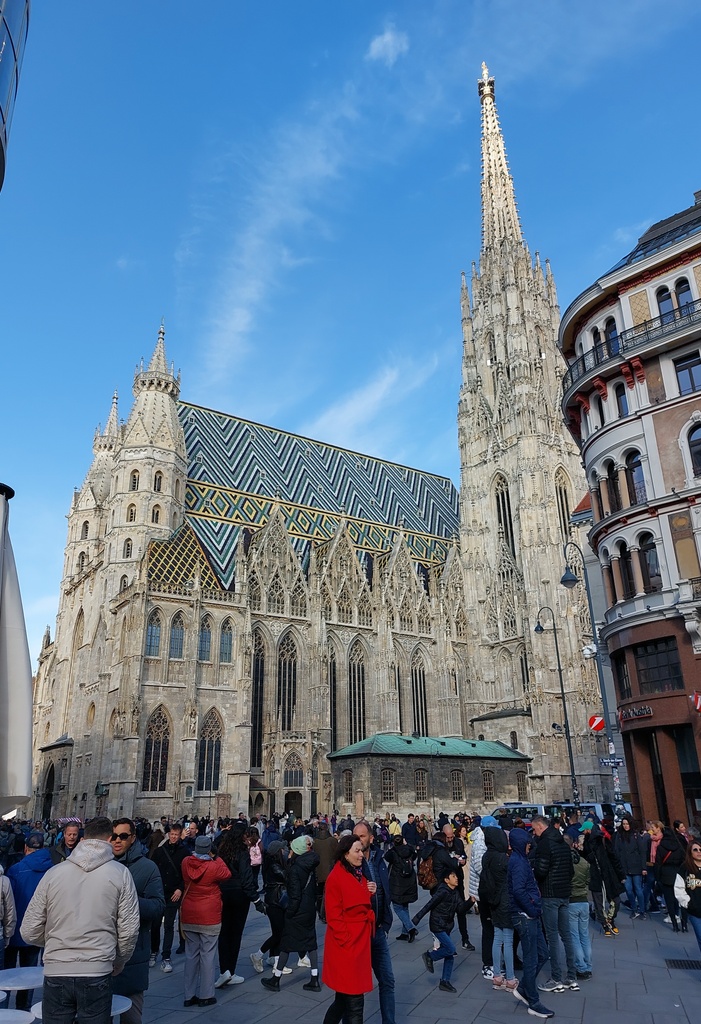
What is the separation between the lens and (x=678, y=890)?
886 cm

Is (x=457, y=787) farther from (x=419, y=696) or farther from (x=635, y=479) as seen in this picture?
(x=635, y=479)

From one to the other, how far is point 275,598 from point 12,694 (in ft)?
146

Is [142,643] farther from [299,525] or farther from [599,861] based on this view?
[599,861]

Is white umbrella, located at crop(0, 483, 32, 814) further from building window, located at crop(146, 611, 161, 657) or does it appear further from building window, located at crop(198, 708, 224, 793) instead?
building window, located at crop(198, 708, 224, 793)

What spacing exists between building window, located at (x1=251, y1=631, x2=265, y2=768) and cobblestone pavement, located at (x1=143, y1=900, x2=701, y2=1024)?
36.2 m

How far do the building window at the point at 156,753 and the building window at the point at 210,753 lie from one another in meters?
2.11

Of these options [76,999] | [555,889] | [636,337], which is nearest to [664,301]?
[636,337]

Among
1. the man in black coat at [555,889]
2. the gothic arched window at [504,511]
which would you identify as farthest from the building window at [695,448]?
the gothic arched window at [504,511]

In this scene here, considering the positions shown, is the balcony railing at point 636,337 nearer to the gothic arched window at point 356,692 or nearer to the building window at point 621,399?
the building window at point 621,399

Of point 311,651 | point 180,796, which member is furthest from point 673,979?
point 311,651

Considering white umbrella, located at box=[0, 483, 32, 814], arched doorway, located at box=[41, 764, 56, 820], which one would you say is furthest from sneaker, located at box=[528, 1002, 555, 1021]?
arched doorway, located at box=[41, 764, 56, 820]

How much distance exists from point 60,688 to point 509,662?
33.4 m

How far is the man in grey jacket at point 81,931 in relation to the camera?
4723 mm

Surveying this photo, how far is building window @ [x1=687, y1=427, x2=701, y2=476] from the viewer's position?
70.8ft
